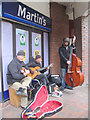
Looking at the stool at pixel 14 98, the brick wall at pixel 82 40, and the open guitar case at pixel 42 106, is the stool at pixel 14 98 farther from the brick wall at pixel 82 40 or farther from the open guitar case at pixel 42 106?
the brick wall at pixel 82 40

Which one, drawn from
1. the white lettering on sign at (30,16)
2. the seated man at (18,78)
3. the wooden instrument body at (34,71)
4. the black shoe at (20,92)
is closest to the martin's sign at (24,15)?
the white lettering on sign at (30,16)

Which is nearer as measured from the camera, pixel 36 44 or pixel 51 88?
pixel 51 88

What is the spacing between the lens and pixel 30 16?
4.07 meters

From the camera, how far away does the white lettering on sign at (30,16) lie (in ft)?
12.1

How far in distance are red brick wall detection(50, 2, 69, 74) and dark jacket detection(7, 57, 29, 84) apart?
2337mm

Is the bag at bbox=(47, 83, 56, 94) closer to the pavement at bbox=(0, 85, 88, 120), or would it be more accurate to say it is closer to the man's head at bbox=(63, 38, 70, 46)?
the pavement at bbox=(0, 85, 88, 120)

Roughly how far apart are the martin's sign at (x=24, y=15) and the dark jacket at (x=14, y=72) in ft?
3.43

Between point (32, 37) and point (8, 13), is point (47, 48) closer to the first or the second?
point (32, 37)

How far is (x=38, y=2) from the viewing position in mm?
4648

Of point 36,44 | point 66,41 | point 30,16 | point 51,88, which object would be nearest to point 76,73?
point 51,88

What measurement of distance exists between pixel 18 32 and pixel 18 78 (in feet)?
4.26

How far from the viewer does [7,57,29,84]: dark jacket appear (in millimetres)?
3191

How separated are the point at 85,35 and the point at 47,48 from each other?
1.43 m

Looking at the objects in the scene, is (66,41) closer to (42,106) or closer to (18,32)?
(18,32)
